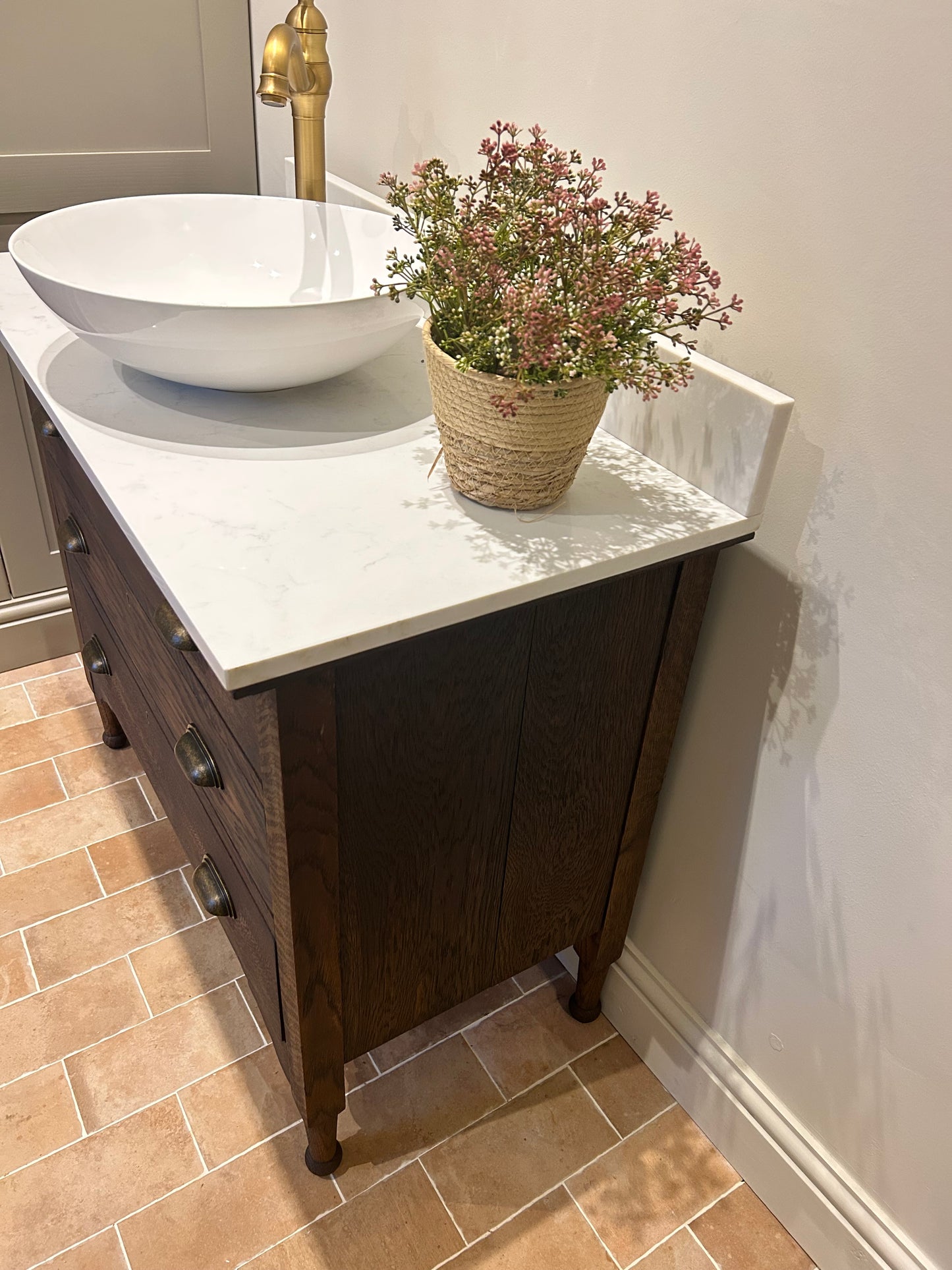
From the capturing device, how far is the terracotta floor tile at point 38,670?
185 cm

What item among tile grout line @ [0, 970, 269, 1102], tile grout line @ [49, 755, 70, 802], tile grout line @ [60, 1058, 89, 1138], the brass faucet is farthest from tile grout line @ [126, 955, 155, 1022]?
the brass faucet

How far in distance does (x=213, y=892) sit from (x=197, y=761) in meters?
0.19

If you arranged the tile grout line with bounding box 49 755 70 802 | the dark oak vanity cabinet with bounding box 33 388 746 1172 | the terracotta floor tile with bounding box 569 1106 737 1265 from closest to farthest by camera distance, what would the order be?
the dark oak vanity cabinet with bounding box 33 388 746 1172, the terracotta floor tile with bounding box 569 1106 737 1265, the tile grout line with bounding box 49 755 70 802

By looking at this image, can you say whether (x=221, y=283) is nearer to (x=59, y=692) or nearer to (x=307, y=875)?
(x=307, y=875)

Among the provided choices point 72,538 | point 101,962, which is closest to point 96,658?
point 72,538

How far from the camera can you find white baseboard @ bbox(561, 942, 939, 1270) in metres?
1.02

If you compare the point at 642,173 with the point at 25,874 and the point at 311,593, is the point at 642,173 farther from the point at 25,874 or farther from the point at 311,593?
the point at 25,874

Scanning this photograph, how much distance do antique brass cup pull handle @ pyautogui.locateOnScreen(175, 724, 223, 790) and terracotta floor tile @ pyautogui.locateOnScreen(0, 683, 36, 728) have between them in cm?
95

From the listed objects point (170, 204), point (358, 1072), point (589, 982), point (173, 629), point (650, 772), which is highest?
point (170, 204)

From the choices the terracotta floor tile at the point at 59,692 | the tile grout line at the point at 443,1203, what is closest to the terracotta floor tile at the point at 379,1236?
the tile grout line at the point at 443,1203

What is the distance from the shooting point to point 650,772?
109cm

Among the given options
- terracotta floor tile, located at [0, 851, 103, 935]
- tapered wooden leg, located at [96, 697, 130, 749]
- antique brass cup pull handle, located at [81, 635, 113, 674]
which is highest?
antique brass cup pull handle, located at [81, 635, 113, 674]

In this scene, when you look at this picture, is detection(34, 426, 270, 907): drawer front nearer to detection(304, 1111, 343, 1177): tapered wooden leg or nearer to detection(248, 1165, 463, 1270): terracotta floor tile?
detection(304, 1111, 343, 1177): tapered wooden leg

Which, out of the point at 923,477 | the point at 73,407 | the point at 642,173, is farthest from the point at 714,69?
the point at 73,407
